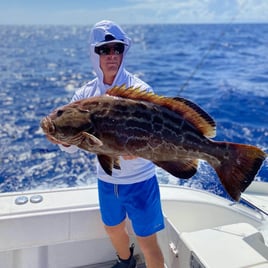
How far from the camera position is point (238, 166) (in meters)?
1.99

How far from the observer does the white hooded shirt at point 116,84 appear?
99.7 inches

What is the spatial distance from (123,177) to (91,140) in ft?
2.36

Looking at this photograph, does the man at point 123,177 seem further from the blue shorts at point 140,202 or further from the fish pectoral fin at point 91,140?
the fish pectoral fin at point 91,140

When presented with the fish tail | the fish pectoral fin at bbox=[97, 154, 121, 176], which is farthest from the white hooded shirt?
the fish tail

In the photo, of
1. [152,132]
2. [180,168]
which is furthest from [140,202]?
[152,132]

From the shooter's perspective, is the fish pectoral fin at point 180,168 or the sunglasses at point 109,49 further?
the sunglasses at point 109,49

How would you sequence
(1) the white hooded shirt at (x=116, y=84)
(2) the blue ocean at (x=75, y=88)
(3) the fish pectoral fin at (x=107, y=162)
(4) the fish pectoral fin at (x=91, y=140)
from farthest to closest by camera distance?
(2) the blue ocean at (x=75, y=88) → (1) the white hooded shirt at (x=116, y=84) → (3) the fish pectoral fin at (x=107, y=162) → (4) the fish pectoral fin at (x=91, y=140)

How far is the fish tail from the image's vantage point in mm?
1963

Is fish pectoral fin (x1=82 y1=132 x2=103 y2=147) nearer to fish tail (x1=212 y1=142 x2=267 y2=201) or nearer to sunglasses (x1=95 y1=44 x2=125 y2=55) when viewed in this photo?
fish tail (x1=212 y1=142 x2=267 y2=201)

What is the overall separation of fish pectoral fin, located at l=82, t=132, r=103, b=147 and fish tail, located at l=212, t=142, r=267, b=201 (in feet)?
2.08

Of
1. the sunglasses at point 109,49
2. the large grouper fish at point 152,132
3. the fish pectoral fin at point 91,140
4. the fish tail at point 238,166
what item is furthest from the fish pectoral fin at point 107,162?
the sunglasses at point 109,49

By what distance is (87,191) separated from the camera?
3.32m

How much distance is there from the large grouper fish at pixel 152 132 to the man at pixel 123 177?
1.69 ft

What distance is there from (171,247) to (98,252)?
0.86 meters
